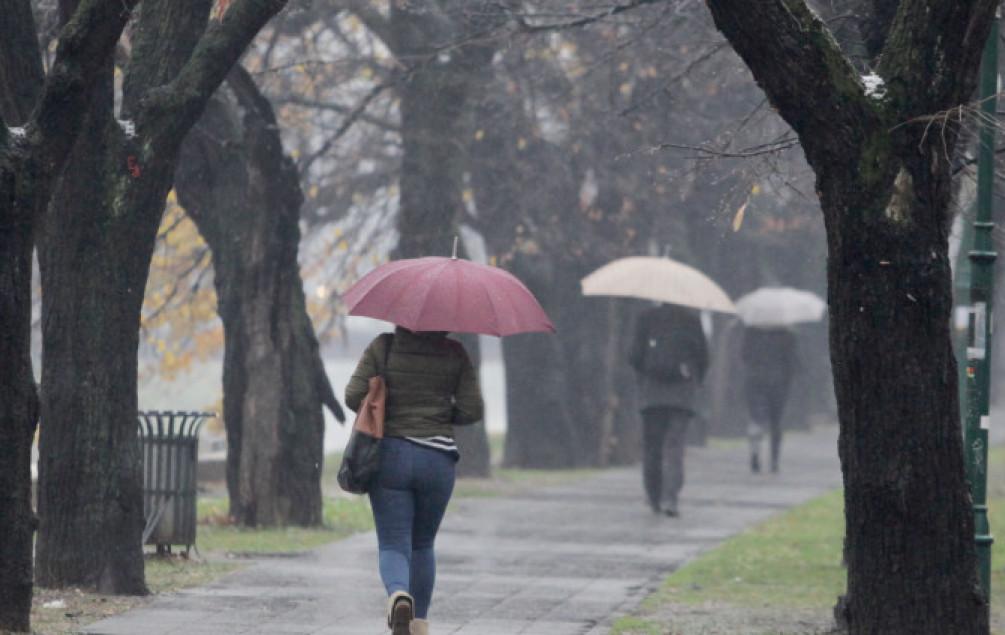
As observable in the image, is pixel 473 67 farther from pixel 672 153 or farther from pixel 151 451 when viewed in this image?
pixel 151 451

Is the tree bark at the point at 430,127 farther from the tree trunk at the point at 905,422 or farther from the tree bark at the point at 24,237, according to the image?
the tree trunk at the point at 905,422

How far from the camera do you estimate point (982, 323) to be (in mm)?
9500

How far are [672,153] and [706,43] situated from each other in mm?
9826

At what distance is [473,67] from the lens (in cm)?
1859

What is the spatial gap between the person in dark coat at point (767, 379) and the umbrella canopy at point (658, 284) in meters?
6.66

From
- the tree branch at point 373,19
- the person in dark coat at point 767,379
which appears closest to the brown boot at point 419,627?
the tree branch at point 373,19

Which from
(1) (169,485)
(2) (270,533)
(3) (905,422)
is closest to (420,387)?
(3) (905,422)

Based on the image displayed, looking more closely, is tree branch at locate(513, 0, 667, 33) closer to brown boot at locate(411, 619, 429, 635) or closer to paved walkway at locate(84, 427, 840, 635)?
paved walkway at locate(84, 427, 840, 635)

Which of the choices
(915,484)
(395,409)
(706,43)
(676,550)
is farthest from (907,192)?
(676,550)

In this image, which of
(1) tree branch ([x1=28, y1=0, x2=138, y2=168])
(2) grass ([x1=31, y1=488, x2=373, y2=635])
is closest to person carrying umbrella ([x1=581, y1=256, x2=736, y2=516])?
(2) grass ([x1=31, y1=488, x2=373, y2=635])

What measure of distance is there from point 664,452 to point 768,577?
4445mm

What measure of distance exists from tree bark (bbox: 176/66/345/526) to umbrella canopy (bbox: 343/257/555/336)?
6.18 metres

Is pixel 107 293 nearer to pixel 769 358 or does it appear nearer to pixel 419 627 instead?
pixel 419 627

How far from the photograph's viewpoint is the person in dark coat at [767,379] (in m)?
24.1
